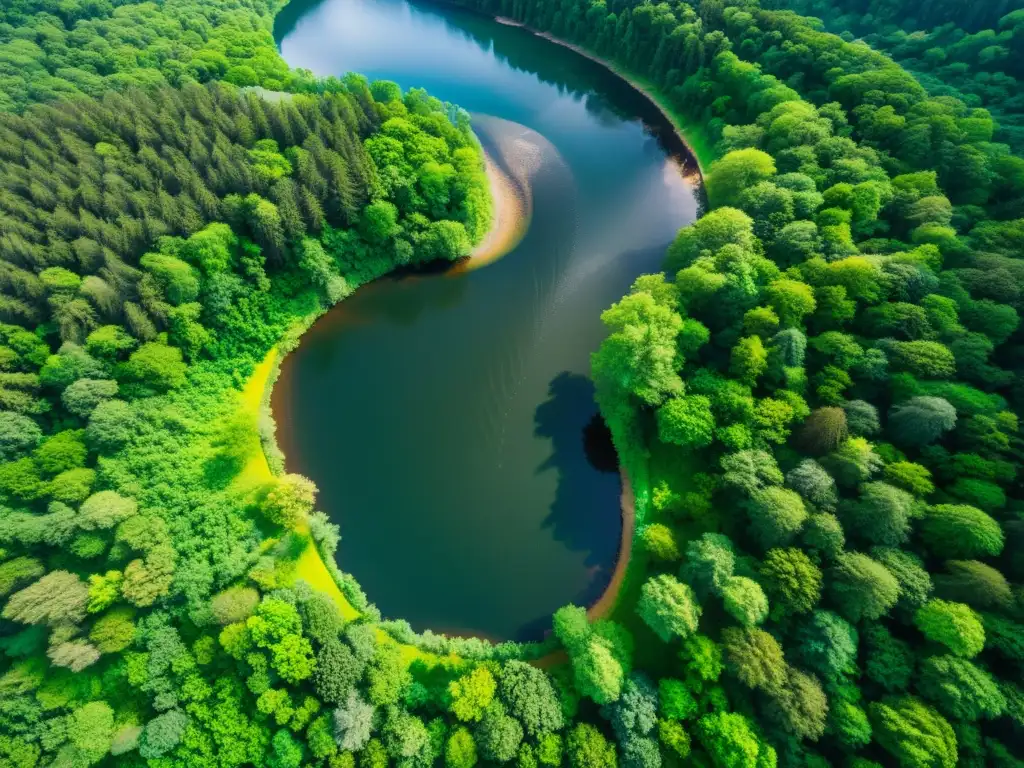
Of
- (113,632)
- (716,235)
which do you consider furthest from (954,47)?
(113,632)

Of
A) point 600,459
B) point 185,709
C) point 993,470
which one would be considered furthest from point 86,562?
point 993,470

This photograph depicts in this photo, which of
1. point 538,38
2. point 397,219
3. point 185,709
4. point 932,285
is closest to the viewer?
point 185,709

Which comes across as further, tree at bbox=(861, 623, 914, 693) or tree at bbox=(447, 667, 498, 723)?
tree at bbox=(447, 667, 498, 723)

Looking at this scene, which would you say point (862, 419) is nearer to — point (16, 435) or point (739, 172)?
point (739, 172)

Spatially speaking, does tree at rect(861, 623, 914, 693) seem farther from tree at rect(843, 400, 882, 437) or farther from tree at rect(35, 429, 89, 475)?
tree at rect(35, 429, 89, 475)

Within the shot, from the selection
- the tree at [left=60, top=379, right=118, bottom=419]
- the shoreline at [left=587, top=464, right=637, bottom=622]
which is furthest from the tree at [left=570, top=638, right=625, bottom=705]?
the tree at [left=60, top=379, right=118, bottom=419]

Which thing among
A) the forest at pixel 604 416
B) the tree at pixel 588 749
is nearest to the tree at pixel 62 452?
the forest at pixel 604 416

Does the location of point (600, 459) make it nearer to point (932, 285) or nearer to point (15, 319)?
point (932, 285)
